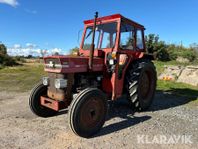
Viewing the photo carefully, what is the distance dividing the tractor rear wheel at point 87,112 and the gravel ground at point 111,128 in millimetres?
181

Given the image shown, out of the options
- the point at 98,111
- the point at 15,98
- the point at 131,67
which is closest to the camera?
the point at 98,111

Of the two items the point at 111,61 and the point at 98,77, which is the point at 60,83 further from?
the point at 111,61

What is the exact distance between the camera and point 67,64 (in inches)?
184

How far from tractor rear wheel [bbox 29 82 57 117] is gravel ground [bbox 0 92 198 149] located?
0.17m

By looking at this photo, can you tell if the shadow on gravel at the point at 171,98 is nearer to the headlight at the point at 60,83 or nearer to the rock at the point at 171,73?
the headlight at the point at 60,83

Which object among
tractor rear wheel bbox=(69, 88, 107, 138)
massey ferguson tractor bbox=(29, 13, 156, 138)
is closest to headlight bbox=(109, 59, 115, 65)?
massey ferguson tractor bbox=(29, 13, 156, 138)

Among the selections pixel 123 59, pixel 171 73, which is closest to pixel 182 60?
pixel 171 73

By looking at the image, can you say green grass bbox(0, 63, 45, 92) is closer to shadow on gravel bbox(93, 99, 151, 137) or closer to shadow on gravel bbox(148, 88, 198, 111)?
shadow on gravel bbox(93, 99, 151, 137)

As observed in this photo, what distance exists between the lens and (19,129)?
4.82 m

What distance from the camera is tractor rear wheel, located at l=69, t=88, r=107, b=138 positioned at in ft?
14.0

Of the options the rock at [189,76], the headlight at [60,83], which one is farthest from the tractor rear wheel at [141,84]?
the rock at [189,76]

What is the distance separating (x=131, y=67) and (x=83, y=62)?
5.40 feet

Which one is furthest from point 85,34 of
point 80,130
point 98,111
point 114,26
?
point 80,130

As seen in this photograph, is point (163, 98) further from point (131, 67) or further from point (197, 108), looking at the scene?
point (131, 67)
